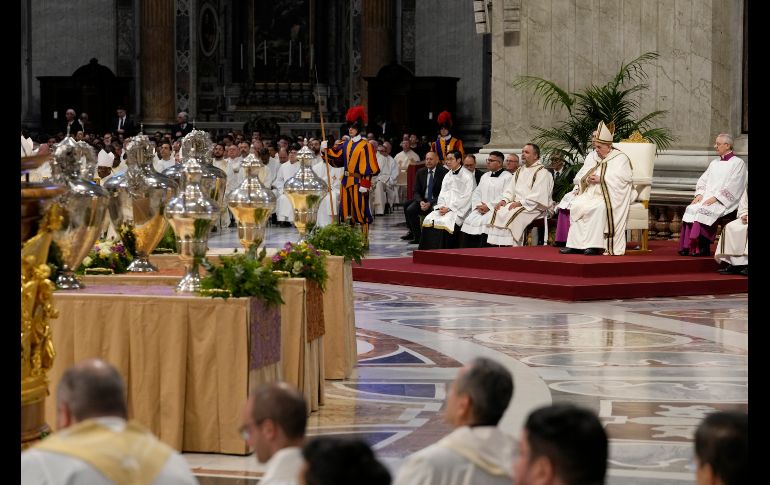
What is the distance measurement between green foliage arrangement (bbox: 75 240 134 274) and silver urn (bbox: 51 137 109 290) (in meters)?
1.11

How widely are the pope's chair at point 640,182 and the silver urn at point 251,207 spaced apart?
7.32m

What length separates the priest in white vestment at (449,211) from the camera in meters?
17.1

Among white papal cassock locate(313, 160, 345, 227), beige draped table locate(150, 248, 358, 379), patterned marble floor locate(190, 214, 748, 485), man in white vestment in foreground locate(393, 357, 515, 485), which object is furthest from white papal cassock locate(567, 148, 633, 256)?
man in white vestment in foreground locate(393, 357, 515, 485)

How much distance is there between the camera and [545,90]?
1788 centimetres

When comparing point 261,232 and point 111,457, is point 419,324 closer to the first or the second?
point 261,232

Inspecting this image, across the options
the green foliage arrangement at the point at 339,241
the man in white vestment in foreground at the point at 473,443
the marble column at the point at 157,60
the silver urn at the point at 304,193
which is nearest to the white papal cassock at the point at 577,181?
the silver urn at the point at 304,193

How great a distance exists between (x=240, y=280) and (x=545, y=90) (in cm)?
1155

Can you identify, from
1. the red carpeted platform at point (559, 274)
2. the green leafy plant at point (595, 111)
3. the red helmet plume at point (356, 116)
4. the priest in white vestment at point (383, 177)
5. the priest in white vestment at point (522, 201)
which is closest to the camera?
the red carpeted platform at point (559, 274)

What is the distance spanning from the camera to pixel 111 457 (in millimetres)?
3490

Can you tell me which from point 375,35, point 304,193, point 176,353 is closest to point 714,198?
point 304,193

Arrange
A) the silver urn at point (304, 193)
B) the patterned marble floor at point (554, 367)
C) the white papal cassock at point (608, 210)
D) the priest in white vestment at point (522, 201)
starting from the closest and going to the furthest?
the patterned marble floor at point (554, 367) < the silver urn at point (304, 193) < the white papal cassock at point (608, 210) < the priest in white vestment at point (522, 201)

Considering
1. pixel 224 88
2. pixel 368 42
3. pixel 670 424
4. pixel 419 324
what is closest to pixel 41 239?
pixel 670 424

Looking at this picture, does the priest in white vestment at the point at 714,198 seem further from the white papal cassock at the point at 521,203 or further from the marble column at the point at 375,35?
the marble column at the point at 375,35

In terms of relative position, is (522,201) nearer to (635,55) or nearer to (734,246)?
(635,55)
